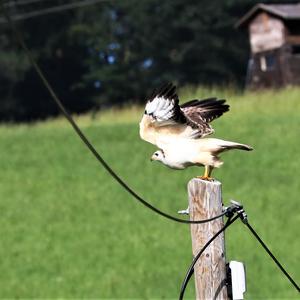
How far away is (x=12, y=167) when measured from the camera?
17.1 meters

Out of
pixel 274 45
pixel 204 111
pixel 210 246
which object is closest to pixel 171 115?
pixel 204 111

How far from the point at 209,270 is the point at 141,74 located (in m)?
39.0

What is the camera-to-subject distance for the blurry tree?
4125 centimetres

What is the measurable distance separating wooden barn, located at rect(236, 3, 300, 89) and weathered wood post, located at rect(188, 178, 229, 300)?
2620 centimetres

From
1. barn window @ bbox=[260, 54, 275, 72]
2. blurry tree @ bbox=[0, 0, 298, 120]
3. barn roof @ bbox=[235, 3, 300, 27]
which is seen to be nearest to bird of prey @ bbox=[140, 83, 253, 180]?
barn roof @ bbox=[235, 3, 300, 27]

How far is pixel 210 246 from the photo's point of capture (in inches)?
140

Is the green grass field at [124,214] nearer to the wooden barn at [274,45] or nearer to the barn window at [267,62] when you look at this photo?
the wooden barn at [274,45]

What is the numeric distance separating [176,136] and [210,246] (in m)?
0.52

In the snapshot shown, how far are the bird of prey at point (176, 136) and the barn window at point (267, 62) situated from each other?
27.5 m

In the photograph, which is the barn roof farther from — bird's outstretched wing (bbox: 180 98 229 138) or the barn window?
bird's outstretched wing (bbox: 180 98 229 138)

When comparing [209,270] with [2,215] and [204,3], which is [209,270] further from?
[204,3]

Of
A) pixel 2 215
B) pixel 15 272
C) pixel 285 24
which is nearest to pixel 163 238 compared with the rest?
pixel 15 272

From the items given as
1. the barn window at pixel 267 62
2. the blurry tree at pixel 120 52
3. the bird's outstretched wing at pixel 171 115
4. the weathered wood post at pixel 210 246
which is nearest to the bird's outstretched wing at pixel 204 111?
the bird's outstretched wing at pixel 171 115

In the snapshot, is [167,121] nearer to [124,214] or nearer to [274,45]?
[124,214]
